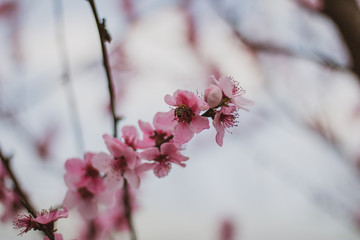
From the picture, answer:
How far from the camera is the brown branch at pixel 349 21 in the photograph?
2139mm

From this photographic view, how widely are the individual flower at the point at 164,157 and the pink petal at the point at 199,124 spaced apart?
0.12m

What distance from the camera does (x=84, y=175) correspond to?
114 centimetres

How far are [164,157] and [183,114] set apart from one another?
18 cm

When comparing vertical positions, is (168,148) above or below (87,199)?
above

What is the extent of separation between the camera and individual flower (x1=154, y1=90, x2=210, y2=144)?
0.94 meters

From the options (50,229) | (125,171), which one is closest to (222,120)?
(125,171)

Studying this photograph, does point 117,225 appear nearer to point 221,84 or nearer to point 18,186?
point 18,186

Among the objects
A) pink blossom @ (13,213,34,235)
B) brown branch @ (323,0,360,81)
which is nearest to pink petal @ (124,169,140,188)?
pink blossom @ (13,213,34,235)

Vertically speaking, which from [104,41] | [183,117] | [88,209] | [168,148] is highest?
[104,41]

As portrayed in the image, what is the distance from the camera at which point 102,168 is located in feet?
3.45

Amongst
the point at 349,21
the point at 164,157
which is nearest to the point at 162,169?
the point at 164,157

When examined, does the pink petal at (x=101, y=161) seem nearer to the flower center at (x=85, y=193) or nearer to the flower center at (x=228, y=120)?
the flower center at (x=85, y=193)

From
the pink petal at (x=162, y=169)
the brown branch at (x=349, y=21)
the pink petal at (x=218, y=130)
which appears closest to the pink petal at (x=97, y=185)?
the pink petal at (x=162, y=169)

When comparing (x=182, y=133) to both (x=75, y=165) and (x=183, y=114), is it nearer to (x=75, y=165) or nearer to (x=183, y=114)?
(x=183, y=114)
